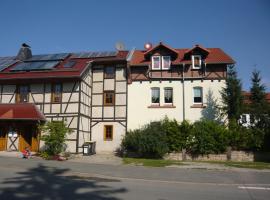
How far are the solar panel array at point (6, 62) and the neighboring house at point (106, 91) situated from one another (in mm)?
168

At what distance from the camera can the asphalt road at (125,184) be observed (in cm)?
955

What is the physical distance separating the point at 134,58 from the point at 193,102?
7.11 meters

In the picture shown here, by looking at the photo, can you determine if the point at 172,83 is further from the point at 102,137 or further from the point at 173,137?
the point at 102,137

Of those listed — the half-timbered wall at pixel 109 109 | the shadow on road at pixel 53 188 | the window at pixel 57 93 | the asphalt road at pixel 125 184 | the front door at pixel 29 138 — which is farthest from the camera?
the half-timbered wall at pixel 109 109

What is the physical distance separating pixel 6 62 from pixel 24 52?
252 cm

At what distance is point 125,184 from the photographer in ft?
38.0

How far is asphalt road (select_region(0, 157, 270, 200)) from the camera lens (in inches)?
376

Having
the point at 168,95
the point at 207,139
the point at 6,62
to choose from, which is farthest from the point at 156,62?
the point at 6,62

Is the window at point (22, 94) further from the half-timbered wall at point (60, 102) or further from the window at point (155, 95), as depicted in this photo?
the window at point (155, 95)

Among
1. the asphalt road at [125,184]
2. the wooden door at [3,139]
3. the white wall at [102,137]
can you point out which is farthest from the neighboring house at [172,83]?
the asphalt road at [125,184]

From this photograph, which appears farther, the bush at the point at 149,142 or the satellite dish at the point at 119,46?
the satellite dish at the point at 119,46

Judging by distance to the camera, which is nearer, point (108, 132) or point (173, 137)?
point (173, 137)

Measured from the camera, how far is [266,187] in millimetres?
11867

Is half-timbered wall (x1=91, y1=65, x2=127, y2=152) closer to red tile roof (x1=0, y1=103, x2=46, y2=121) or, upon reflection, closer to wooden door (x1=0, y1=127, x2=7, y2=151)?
red tile roof (x1=0, y1=103, x2=46, y2=121)
